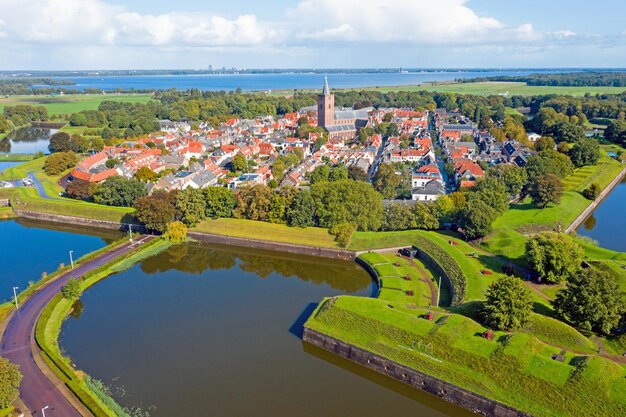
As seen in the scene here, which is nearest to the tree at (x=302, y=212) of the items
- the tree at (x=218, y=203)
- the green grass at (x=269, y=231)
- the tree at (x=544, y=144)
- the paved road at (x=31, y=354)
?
the green grass at (x=269, y=231)

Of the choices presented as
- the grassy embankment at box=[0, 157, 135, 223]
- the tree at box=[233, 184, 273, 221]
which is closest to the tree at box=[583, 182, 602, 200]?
the tree at box=[233, 184, 273, 221]

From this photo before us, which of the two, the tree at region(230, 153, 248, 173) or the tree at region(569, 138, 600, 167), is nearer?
the tree at region(230, 153, 248, 173)

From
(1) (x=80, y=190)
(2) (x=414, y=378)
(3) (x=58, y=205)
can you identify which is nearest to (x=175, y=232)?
(3) (x=58, y=205)

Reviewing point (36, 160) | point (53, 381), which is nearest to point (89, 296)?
point (53, 381)

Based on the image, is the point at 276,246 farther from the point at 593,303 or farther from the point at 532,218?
the point at 532,218

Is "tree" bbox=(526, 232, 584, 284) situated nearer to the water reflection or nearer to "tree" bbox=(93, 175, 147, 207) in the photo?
the water reflection
